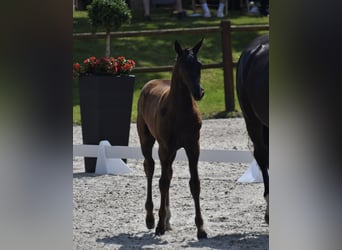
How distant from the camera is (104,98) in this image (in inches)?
390

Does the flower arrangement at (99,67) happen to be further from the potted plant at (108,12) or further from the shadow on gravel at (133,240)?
the shadow on gravel at (133,240)

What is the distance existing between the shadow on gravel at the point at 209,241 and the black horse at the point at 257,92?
41 cm

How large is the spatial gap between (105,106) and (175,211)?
265cm

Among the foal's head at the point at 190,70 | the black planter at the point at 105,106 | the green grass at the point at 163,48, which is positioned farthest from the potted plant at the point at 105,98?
the green grass at the point at 163,48

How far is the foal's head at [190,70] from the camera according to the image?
6.20 m

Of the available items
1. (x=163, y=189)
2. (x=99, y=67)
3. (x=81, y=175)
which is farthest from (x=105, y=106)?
(x=163, y=189)

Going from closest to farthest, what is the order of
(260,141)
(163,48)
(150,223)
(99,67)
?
(150,223)
(260,141)
(99,67)
(163,48)

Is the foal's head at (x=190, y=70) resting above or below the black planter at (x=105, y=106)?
above

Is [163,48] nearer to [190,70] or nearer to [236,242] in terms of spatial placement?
[190,70]
